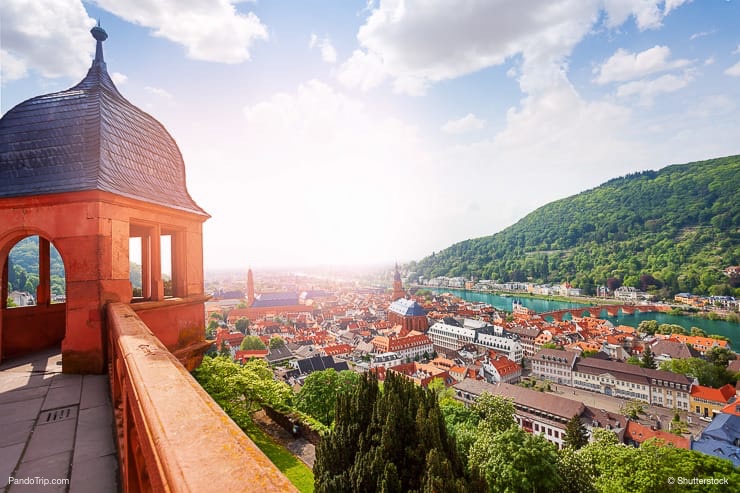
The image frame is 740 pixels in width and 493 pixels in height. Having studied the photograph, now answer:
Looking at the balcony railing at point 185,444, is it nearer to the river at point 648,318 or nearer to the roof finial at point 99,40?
the roof finial at point 99,40

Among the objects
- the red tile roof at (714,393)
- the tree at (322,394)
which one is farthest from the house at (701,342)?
the tree at (322,394)

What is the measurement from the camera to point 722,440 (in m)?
20.7

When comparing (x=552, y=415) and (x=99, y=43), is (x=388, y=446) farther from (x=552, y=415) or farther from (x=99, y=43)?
(x=552, y=415)

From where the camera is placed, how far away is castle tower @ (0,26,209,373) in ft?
14.0

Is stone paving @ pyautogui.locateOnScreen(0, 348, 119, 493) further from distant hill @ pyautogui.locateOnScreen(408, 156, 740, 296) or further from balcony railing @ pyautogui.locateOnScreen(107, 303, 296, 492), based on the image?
distant hill @ pyautogui.locateOnScreen(408, 156, 740, 296)

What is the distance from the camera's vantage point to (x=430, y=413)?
833 centimetres

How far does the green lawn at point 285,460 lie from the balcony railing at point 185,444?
11.3 m

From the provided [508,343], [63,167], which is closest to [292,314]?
[508,343]

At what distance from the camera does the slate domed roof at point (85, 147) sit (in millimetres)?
4535

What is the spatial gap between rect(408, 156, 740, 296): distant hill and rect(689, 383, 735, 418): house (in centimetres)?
6920

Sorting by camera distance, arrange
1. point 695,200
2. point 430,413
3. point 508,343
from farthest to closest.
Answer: point 695,200
point 508,343
point 430,413

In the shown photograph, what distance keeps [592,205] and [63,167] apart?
7912 inches

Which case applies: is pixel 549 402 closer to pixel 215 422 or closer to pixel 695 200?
pixel 215 422

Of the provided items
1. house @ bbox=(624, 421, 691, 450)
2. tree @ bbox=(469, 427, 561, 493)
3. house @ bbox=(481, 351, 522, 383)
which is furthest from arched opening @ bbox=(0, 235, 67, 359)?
house @ bbox=(481, 351, 522, 383)
